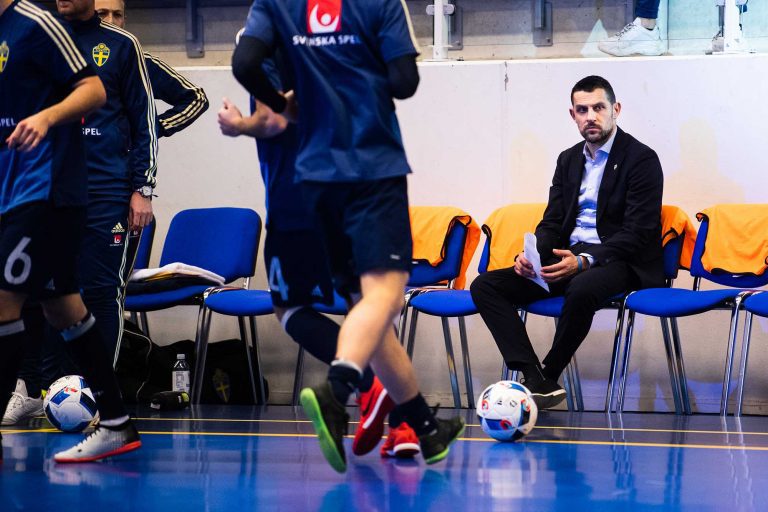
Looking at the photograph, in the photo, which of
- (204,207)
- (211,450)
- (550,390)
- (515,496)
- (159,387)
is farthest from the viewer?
(204,207)

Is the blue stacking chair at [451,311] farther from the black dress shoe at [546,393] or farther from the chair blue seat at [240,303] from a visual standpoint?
the chair blue seat at [240,303]

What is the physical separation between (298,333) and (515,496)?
2.84 feet

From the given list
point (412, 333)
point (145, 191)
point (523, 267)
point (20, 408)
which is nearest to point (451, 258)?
point (412, 333)

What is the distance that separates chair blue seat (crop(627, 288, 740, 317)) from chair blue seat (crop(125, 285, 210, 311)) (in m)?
2.37

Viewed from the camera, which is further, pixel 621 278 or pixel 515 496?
pixel 621 278

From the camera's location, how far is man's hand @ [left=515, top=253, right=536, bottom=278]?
5398mm

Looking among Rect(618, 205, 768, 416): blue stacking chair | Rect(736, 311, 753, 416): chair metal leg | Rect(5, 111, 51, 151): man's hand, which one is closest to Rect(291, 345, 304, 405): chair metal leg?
Rect(618, 205, 768, 416): blue stacking chair

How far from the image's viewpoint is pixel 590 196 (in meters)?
5.68

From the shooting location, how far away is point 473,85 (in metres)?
6.64

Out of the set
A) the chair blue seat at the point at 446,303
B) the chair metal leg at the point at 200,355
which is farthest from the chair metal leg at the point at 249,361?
the chair blue seat at the point at 446,303

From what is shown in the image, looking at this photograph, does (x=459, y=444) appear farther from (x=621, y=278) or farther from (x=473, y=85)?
(x=473, y=85)

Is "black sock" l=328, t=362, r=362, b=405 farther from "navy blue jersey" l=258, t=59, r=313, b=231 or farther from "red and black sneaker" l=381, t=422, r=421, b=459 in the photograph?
"red and black sneaker" l=381, t=422, r=421, b=459

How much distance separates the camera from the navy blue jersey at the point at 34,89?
11.1 feet

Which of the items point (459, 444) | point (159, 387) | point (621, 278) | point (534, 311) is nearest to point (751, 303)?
point (621, 278)
